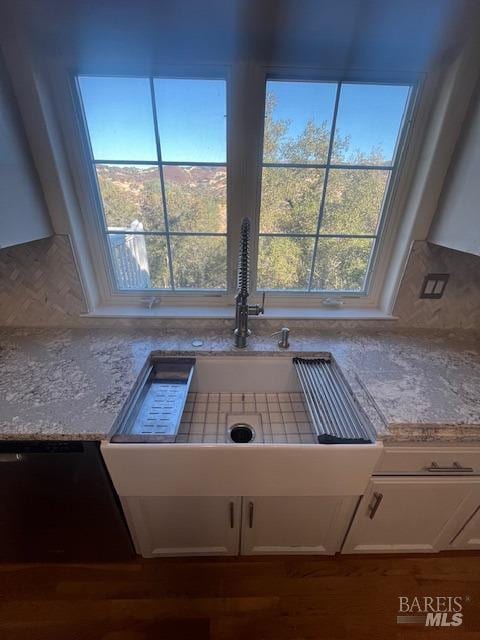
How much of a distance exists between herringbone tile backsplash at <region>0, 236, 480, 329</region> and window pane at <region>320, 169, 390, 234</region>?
0.26 metres

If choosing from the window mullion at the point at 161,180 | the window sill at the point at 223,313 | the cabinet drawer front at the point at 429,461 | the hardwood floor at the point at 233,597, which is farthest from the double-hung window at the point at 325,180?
the hardwood floor at the point at 233,597

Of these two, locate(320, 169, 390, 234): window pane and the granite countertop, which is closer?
the granite countertop

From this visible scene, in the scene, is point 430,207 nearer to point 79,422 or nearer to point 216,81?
point 216,81

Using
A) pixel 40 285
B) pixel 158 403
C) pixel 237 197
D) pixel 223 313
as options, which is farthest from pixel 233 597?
pixel 237 197

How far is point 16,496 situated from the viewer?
0.92 m

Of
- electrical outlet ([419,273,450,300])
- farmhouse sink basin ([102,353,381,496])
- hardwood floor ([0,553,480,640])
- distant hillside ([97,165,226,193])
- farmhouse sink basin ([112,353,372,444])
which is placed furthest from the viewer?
electrical outlet ([419,273,450,300])

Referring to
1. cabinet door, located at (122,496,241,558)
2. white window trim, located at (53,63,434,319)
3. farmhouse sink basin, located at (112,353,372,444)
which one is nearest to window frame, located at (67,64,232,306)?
white window trim, located at (53,63,434,319)

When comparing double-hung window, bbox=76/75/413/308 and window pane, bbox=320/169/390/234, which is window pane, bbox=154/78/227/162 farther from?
window pane, bbox=320/169/390/234

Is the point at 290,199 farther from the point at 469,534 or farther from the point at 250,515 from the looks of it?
the point at 469,534

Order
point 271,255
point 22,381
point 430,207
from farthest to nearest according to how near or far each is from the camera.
→ 1. point 271,255
2. point 430,207
3. point 22,381

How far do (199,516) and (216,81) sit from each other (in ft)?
5.64

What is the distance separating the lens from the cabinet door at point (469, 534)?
107 centimetres

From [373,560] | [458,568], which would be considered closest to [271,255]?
[373,560]

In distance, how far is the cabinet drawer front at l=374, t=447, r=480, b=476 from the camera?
0.89 metres
